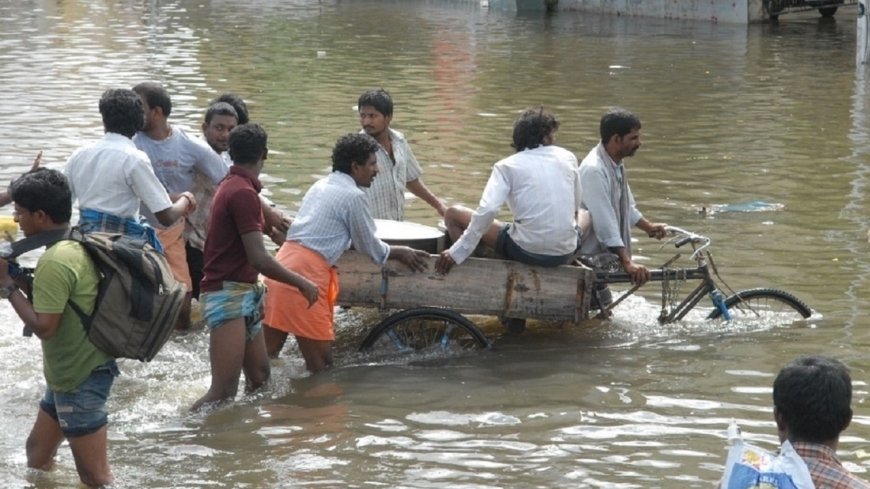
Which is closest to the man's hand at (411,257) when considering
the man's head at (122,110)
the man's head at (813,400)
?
the man's head at (122,110)

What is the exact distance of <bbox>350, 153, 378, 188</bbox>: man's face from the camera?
759 centimetres

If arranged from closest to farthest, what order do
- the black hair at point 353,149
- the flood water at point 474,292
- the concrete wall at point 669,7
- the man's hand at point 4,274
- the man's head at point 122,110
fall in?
the man's hand at point 4,274 → the flood water at point 474,292 → the man's head at point 122,110 → the black hair at point 353,149 → the concrete wall at point 669,7

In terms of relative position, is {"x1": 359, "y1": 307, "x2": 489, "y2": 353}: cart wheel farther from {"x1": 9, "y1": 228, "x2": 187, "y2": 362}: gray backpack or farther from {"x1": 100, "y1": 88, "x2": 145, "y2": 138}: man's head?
{"x1": 9, "y1": 228, "x2": 187, "y2": 362}: gray backpack

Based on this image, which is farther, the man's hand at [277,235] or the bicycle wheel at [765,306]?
the bicycle wheel at [765,306]

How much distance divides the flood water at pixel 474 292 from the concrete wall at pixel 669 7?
11.2 ft

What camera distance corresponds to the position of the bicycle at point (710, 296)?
8.48 meters

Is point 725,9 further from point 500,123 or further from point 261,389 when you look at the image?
point 261,389

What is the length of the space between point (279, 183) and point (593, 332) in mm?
5433

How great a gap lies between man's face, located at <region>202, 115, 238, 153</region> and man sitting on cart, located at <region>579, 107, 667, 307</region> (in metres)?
2.19

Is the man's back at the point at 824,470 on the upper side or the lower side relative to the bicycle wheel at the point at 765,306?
upper

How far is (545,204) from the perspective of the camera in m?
8.04

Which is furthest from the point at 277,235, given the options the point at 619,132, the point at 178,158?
the point at 619,132

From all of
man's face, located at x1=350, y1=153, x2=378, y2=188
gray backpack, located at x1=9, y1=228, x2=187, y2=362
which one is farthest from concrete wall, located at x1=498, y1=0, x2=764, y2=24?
gray backpack, located at x1=9, y1=228, x2=187, y2=362

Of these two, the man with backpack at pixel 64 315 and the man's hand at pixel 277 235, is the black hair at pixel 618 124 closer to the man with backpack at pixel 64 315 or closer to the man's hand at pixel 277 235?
the man's hand at pixel 277 235
